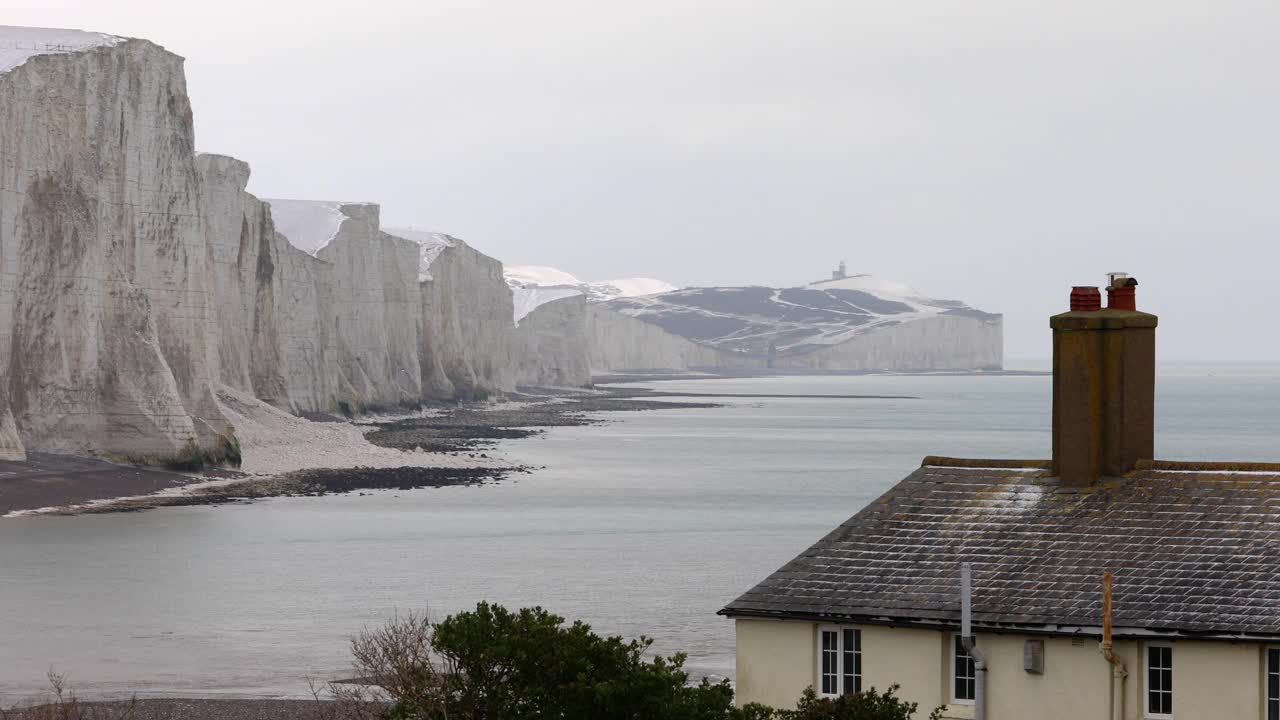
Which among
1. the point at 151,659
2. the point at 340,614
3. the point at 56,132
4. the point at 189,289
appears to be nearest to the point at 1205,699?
the point at 151,659

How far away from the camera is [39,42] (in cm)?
5147

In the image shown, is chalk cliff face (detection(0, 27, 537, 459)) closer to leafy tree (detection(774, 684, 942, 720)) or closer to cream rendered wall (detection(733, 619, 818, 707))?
cream rendered wall (detection(733, 619, 818, 707))

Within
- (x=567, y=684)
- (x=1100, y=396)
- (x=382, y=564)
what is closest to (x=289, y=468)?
(x=382, y=564)

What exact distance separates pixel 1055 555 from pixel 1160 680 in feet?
3.97

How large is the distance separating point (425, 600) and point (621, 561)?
7.49 metres

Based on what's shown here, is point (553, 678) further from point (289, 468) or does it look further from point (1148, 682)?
point (289, 468)

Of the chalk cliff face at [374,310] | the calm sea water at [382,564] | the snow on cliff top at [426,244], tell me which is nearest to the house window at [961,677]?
the calm sea water at [382,564]

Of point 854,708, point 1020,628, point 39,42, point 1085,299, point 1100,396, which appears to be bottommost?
point 854,708

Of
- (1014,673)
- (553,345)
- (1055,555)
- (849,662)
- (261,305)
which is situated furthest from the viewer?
(553,345)

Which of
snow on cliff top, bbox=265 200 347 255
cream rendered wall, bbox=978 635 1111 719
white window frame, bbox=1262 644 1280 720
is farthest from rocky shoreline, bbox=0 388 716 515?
white window frame, bbox=1262 644 1280 720

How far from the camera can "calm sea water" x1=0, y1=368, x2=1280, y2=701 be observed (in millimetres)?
25656

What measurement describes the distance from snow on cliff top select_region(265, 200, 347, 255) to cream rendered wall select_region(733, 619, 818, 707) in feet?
268

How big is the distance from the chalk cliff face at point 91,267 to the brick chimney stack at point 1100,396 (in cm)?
3788

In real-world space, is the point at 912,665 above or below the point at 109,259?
below
